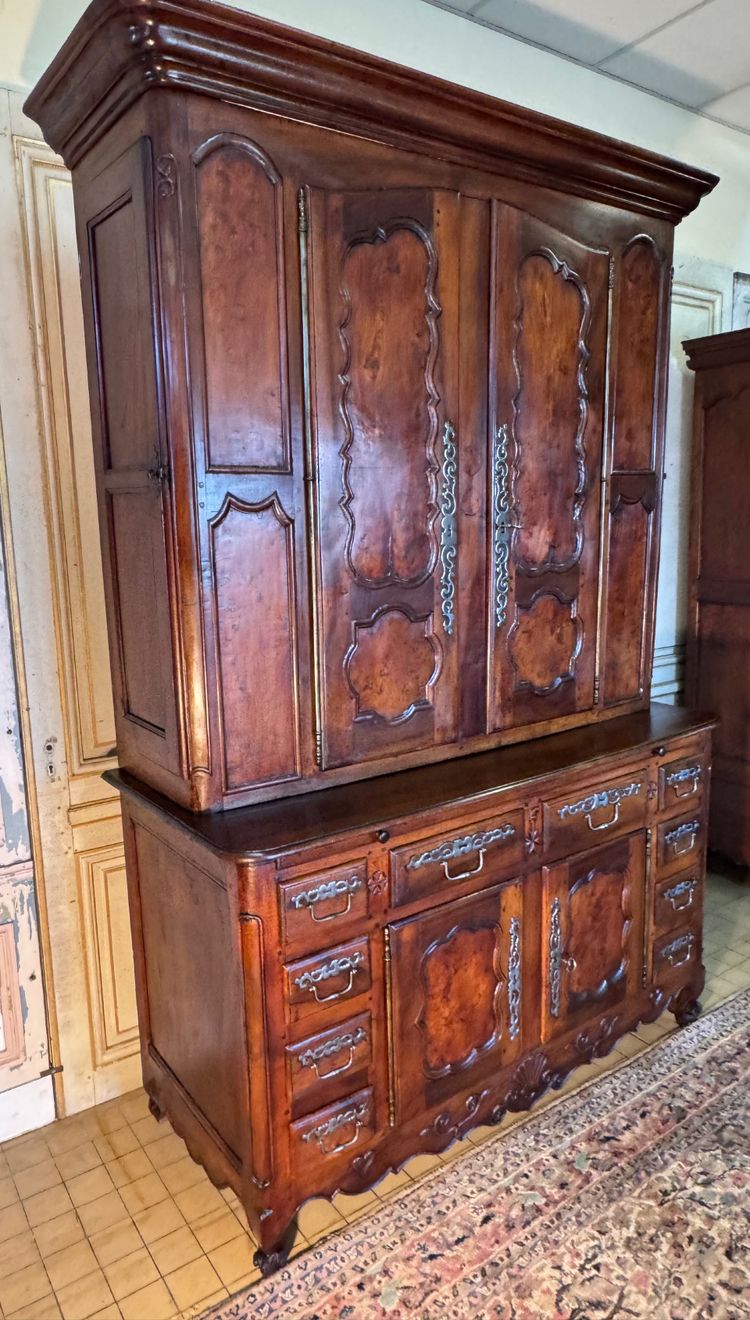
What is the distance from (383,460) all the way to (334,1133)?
1.37 metres

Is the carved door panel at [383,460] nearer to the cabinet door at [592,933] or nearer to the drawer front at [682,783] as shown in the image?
the cabinet door at [592,933]

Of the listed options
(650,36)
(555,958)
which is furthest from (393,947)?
(650,36)

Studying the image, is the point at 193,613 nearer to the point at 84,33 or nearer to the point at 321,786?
the point at 321,786

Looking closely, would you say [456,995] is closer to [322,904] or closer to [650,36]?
[322,904]

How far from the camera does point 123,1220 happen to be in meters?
1.77

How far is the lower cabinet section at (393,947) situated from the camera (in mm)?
1538

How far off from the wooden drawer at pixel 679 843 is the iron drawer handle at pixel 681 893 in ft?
0.16

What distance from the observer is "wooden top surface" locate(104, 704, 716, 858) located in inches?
59.9

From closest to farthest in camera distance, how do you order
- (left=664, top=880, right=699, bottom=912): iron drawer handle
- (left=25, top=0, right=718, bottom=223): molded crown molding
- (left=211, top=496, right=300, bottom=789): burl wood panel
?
(left=25, top=0, right=718, bottom=223): molded crown molding < (left=211, top=496, right=300, bottom=789): burl wood panel < (left=664, top=880, right=699, bottom=912): iron drawer handle

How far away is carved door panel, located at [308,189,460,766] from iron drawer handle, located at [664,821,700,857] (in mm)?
804

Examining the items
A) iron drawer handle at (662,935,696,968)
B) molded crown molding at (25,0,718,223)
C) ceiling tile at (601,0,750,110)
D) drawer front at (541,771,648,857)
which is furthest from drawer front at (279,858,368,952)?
ceiling tile at (601,0,750,110)

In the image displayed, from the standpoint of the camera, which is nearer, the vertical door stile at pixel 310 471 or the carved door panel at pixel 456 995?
the vertical door stile at pixel 310 471

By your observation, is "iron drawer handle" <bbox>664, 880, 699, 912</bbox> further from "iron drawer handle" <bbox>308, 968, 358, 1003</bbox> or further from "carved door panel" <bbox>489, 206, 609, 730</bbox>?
Result: "iron drawer handle" <bbox>308, 968, 358, 1003</bbox>

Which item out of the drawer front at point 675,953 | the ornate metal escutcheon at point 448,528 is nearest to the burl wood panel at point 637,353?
the ornate metal escutcheon at point 448,528
